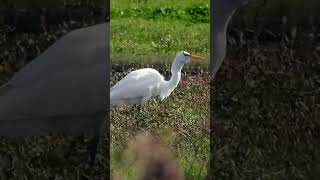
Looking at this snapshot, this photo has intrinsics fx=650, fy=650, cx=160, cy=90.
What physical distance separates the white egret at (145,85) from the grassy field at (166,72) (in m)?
0.03

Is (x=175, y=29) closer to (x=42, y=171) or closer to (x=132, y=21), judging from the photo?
(x=132, y=21)

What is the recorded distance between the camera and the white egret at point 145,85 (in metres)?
2.96

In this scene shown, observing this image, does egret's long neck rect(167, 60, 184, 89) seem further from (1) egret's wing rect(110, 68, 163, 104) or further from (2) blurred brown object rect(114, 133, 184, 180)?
(2) blurred brown object rect(114, 133, 184, 180)

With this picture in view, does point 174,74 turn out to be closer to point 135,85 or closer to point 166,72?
point 166,72

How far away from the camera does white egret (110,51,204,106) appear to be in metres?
2.96

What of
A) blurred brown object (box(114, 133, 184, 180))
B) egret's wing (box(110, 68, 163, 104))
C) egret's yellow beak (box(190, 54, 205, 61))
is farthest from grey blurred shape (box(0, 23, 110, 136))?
egret's yellow beak (box(190, 54, 205, 61))

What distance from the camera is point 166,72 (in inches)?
119

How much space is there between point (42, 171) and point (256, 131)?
1019 millimetres

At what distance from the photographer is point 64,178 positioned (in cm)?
299

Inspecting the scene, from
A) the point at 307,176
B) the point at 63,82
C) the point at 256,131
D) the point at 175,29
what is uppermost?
the point at 175,29

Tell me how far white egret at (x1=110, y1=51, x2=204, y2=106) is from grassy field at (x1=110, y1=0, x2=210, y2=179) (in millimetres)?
31

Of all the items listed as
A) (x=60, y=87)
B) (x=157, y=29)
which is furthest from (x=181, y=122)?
(x=60, y=87)

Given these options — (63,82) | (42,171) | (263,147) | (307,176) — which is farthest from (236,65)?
(42,171)

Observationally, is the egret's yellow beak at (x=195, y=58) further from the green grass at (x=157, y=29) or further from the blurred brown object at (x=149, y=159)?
the blurred brown object at (x=149, y=159)
